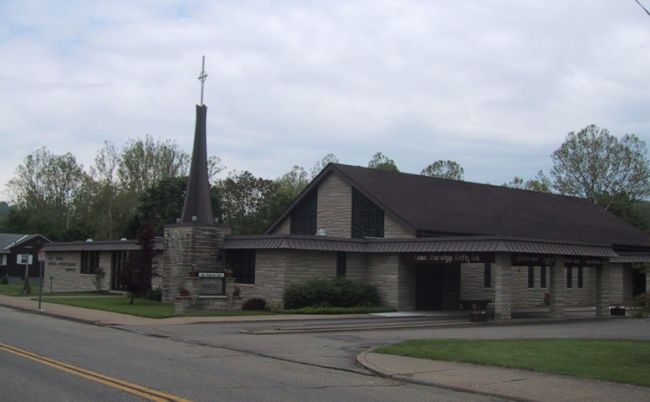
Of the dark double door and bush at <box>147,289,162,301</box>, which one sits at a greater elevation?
the dark double door

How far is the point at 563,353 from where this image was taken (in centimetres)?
1619

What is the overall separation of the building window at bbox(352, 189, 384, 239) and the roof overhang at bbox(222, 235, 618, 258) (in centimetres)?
319

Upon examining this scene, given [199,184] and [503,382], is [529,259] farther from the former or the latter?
[503,382]

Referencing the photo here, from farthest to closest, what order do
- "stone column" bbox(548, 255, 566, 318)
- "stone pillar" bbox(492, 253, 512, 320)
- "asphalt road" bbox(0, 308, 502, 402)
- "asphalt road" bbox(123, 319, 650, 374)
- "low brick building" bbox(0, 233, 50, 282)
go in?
1. "low brick building" bbox(0, 233, 50, 282)
2. "stone column" bbox(548, 255, 566, 318)
3. "stone pillar" bbox(492, 253, 512, 320)
4. "asphalt road" bbox(123, 319, 650, 374)
5. "asphalt road" bbox(0, 308, 502, 402)

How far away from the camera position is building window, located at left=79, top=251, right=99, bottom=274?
47062mm

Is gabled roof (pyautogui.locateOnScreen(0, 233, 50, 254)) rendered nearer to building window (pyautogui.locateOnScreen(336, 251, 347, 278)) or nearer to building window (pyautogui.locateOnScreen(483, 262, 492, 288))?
building window (pyautogui.locateOnScreen(336, 251, 347, 278))

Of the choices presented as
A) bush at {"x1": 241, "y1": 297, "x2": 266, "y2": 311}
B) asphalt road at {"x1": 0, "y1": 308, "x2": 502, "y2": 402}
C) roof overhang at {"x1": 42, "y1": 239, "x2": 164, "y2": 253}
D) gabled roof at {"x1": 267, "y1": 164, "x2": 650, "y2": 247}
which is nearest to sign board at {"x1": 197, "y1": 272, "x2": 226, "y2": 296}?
bush at {"x1": 241, "y1": 297, "x2": 266, "y2": 311}

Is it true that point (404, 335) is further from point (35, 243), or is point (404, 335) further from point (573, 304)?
point (35, 243)

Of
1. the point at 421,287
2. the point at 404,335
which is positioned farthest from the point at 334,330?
the point at 421,287

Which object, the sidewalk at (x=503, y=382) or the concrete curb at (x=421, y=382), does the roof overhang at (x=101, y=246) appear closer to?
the concrete curb at (x=421, y=382)

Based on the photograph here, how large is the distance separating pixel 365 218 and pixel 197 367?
81.6 ft

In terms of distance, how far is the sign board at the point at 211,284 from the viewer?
31547mm

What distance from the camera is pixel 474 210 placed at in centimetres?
4012

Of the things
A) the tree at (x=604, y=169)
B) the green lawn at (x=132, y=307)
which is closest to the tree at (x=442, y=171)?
the tree at (x=604, y=169)
